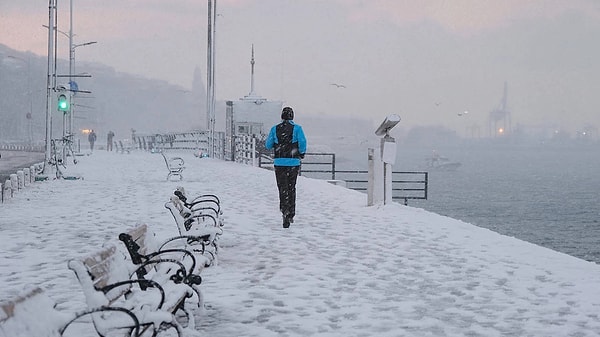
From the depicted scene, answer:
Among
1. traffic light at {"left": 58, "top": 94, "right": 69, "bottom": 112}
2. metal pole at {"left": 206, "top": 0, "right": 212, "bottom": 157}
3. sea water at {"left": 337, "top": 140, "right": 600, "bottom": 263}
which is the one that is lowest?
sea water at {"left": 337, "top": 140, "right": 600, "bottom": 263}

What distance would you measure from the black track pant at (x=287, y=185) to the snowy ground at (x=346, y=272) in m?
0.41

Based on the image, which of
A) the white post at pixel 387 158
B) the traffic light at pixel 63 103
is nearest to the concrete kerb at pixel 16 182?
the traffic light at pixel 63 103

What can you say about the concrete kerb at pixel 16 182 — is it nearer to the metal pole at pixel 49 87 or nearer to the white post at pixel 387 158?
the metal pole at pixel 49 87

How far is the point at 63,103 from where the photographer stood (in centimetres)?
2411

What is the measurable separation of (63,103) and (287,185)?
46.3 feet

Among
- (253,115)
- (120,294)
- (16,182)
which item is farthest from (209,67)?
(120,294)

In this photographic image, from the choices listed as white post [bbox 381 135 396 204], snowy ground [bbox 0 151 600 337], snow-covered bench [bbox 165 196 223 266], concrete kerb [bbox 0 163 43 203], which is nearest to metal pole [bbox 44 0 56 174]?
concrete kerb [bbox 0 163 43 203]

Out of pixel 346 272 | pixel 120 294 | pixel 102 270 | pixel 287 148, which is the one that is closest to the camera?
pixel 102 270

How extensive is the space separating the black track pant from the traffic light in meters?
13.7

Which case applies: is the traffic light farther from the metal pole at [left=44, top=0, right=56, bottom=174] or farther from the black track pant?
the black track pant

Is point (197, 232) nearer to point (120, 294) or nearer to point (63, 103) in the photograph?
point (120, 294)

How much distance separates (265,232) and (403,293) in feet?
15.7

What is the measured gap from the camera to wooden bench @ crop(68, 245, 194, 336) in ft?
15.0

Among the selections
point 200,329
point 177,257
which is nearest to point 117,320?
point 200,329
